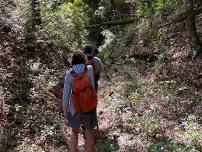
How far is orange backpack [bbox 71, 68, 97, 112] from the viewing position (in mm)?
8062

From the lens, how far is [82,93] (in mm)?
8094

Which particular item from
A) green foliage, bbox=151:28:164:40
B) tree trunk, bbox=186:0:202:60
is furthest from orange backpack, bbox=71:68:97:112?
green foliage, bbox=151:28:164:40

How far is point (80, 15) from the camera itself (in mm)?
25562

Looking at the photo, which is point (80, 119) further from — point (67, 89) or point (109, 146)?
point (109, 146)

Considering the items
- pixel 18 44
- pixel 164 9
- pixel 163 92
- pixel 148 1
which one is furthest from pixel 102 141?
pixel 148 1

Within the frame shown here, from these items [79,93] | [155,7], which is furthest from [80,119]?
[155,7]

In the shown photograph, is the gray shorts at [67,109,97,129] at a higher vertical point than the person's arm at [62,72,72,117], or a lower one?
lower

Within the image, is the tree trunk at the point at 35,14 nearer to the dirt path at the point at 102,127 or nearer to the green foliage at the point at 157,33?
the dirt path at the point at 102,127

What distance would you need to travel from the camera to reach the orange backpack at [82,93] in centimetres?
806

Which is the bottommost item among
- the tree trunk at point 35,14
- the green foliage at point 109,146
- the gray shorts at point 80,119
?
the green foliage at point 109,146

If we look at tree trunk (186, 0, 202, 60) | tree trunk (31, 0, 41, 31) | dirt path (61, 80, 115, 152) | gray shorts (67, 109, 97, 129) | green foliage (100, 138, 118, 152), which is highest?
tree trunk (31, 0, 41, 31)

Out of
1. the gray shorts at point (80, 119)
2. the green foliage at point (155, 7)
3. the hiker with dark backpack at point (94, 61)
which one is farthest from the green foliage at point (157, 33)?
the gray shorts at point (80, 119)

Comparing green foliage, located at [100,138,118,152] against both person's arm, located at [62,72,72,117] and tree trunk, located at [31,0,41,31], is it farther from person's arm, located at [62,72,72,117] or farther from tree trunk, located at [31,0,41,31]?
tree trunk, located at [31,0,41,31]

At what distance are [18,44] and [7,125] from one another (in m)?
5.40
